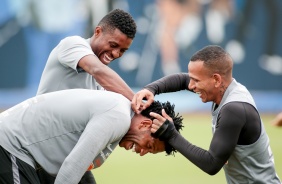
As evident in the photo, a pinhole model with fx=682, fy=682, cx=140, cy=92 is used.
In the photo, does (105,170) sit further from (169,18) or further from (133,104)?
(169,18)

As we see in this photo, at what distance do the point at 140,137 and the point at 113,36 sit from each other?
1.48 metres

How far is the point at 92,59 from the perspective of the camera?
235 inches

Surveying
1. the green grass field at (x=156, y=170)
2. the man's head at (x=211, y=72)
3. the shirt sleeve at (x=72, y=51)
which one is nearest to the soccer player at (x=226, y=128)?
the man's head at (x=211, y=72)

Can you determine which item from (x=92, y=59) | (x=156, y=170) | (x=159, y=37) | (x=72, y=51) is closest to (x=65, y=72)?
(x=72, y=51)

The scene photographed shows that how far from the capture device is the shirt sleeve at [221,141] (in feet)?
17.3

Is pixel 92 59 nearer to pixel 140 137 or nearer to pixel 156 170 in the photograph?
pixel 140 137

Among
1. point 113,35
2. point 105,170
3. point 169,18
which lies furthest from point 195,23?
point 113,35

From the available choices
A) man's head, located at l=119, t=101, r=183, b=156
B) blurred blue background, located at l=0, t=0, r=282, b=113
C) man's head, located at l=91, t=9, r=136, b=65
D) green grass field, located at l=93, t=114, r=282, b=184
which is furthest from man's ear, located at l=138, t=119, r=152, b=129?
blurred blue background, located at l=0, t=0, r=282, b=113

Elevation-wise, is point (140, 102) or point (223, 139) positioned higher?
point (140, 102)

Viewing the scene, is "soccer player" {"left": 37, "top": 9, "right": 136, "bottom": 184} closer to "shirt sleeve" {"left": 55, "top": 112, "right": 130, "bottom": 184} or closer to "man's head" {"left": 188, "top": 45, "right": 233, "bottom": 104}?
"man's head" {"left": 188, "top": 45, "right": 233, "bottom": 104}

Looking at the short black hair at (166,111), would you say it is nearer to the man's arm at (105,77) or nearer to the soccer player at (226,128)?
the soccer player at (226,128)

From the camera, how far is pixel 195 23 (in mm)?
17484

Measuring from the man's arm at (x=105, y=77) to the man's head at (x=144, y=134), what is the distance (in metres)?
0.49

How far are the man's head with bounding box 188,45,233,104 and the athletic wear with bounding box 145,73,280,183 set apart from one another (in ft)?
0.26
